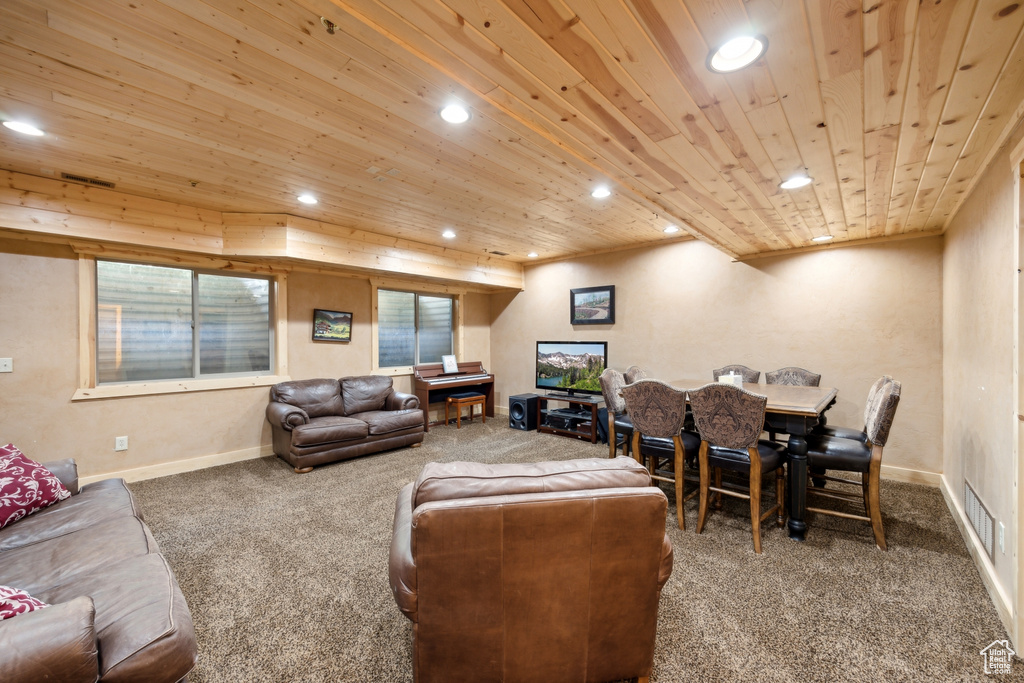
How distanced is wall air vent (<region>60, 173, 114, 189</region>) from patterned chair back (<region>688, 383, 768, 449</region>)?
464 cm

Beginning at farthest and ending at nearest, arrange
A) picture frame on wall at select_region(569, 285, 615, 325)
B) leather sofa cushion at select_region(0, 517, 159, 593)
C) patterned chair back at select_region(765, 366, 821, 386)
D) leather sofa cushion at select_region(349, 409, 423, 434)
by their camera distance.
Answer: picture frame on wall at select_region(569, 285, 615, 325) < leather sofa cushion at select_region(349, 409, 423, 434) < patterned chair back at select_region(765, 366, 821, 386) < leather sofa cushion at select_region(0, 517, 159, 593)

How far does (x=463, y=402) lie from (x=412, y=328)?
138 cm

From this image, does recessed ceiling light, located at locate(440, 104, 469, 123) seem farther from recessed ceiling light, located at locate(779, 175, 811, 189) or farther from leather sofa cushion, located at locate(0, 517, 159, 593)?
leather sofa cushion, located at locate(0, 517, 159, 593)

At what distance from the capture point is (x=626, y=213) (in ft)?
12.7

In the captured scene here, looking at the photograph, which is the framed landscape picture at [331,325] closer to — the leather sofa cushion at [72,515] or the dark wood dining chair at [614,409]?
the leather sofa cushion at [72,515]

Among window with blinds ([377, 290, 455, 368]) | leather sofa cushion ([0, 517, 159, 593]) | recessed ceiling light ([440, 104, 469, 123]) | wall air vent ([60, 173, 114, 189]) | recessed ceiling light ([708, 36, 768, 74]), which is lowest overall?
leather sofa cushion ([0, 517, 159, 593])

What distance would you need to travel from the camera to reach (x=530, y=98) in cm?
168

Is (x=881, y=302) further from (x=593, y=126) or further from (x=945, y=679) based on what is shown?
(x=593, y=126)

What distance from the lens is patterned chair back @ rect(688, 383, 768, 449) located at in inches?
96.4

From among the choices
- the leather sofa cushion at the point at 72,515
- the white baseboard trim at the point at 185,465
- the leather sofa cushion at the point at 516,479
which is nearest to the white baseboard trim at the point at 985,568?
the leather sofa cushion at the point at 516,479

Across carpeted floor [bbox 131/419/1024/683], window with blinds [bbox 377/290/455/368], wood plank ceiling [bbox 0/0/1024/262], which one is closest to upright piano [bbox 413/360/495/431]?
window with blinds [bbox 377/290/455/368]

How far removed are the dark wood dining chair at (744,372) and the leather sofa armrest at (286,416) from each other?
4.28m

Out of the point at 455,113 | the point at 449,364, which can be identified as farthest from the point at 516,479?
the point at 449,364

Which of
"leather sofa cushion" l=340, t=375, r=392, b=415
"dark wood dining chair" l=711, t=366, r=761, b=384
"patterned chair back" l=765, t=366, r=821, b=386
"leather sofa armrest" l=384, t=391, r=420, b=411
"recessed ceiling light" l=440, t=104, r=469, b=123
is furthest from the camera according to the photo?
"leather sofa armrest" l=384, t=391, r=420, b=411
